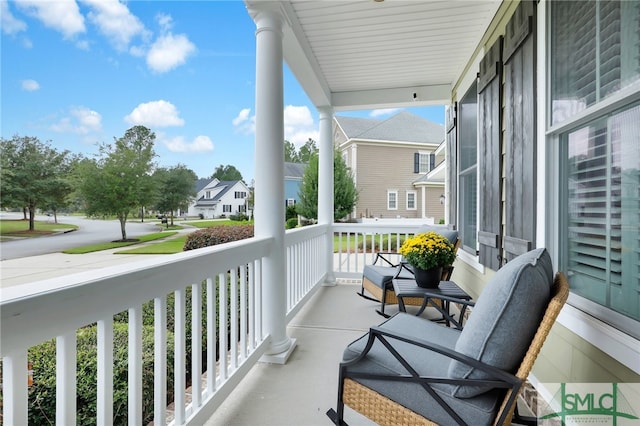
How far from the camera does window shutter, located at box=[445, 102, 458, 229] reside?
4.50 metres

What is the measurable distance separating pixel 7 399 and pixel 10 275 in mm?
371

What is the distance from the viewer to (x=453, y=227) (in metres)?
4.58

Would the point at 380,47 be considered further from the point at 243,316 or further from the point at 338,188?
the point at 338,188

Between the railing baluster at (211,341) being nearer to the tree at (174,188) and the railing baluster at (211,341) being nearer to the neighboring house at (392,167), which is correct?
the tree at (174,188)

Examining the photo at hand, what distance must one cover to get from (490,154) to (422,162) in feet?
42.4

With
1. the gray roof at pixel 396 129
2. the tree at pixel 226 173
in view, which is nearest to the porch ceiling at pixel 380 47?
the tree at pixel 226 173

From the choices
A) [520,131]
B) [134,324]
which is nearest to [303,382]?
[134,324]

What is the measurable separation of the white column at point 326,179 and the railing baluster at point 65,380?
4.15 m

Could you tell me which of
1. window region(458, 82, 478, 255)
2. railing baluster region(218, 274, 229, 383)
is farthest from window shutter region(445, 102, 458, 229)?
railing baluster region(218, 274, 229, 383)

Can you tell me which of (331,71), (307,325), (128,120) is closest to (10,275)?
(128,120)

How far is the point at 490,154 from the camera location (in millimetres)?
2922

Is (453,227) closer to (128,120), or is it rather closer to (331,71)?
(331,71)

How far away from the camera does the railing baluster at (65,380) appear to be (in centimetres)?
99

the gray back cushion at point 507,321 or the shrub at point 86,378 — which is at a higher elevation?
the gray back cushion at point 507,321
